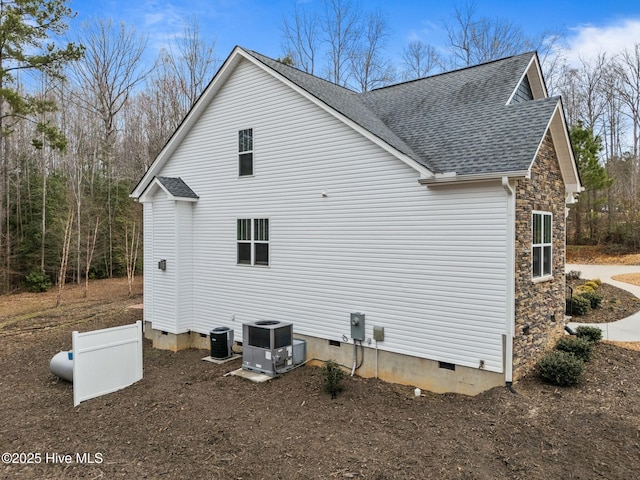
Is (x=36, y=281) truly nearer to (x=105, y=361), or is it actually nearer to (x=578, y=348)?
(x=105, y=361)

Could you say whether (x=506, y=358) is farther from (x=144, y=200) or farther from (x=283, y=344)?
(x=144, y=200)

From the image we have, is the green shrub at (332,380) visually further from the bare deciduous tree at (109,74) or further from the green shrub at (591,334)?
the bare deciduous tree at (109,74)

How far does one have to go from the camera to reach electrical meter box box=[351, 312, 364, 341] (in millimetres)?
8141

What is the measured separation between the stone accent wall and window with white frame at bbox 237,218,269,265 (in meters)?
5.50

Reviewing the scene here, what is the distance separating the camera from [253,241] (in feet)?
32.8

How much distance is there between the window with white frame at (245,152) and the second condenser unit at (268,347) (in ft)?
12.7

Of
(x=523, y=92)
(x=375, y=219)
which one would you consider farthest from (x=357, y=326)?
(x=523, y=92)

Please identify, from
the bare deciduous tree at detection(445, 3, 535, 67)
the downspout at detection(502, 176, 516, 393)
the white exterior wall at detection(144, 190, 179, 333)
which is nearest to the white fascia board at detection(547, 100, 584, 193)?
the downspout at detection(502, 176, 516, 393)

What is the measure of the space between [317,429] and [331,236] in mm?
3936

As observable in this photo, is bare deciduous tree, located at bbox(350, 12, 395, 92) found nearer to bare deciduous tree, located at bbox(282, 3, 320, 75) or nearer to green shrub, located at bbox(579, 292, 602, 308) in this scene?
bare deciduous tree, located at bbox(282, 3, 320, 75)

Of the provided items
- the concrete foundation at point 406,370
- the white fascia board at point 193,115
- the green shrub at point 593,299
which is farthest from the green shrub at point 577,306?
the white fascia board at point 193,115

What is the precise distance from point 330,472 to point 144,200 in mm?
8992

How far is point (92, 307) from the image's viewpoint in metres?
17.3

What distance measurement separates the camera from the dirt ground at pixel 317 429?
4926 millimetres
